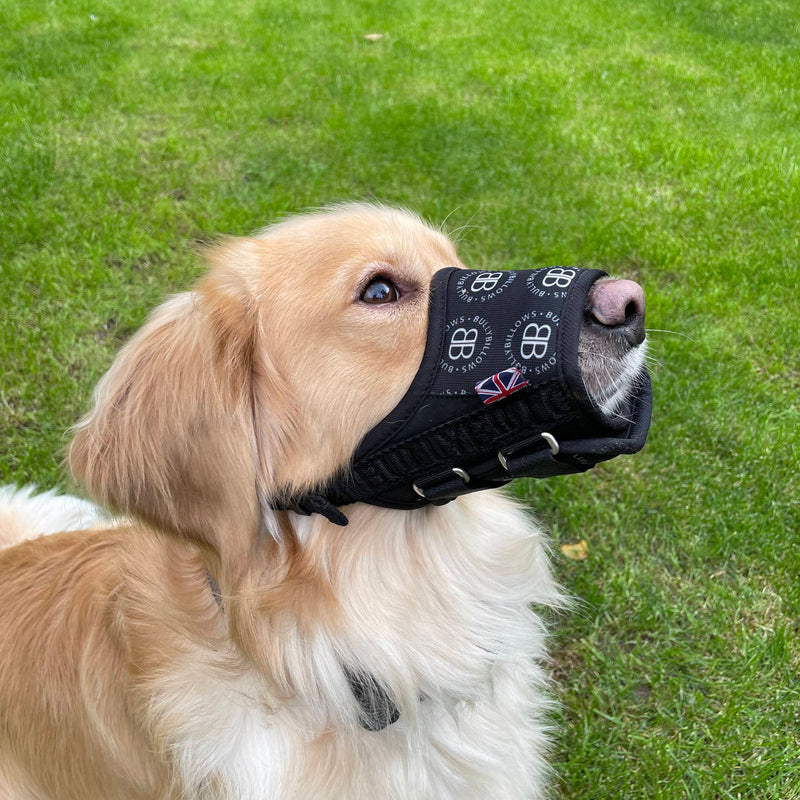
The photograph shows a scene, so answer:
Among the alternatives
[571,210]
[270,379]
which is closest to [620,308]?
[270,379]

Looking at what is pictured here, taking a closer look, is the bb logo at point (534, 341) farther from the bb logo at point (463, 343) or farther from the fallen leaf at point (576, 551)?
the fallen leaf at point (576, 551)

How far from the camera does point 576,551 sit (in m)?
3.22

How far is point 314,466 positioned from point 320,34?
28.8 feet

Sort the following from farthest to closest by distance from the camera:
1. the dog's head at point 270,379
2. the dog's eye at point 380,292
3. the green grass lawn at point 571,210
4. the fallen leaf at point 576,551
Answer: the fallen leaf at point 576,551 → the green grass lawn at point 571,210 → the dog's eye at point 380,292 → the dog's head at point 270,379

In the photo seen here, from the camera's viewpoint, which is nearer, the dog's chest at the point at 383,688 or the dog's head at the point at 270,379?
the dog's head at the point at 270,379

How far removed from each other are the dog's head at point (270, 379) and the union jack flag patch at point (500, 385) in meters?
0.17

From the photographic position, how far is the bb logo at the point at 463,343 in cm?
161

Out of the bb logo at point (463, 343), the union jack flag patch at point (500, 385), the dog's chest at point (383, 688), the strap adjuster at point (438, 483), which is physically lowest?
the dog's chest at point (383, 688)

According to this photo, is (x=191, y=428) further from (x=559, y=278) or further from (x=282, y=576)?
(x=559, y=278)

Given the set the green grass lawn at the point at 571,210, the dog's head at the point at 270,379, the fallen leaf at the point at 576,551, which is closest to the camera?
the dog's head at the point at 270,379

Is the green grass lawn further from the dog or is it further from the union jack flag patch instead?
the union jack flag patch

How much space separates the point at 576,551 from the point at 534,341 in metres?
1.97

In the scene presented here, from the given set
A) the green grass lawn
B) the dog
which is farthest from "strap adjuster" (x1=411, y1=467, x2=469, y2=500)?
the green grass lawn

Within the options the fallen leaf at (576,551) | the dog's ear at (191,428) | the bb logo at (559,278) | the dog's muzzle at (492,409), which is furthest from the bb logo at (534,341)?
the fallen leaf at (576,551)
